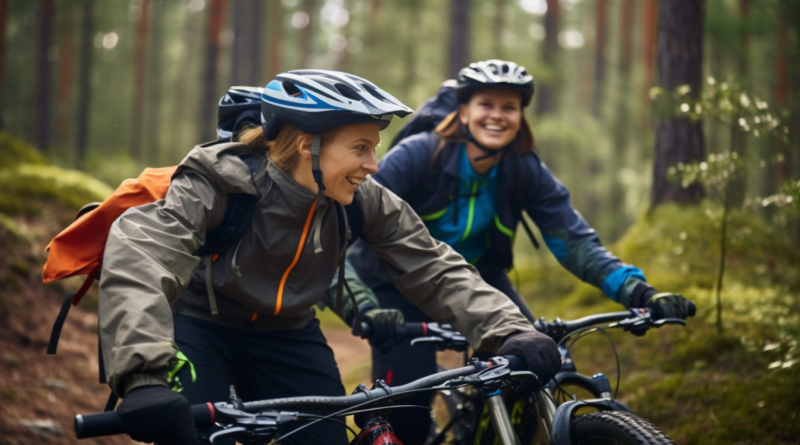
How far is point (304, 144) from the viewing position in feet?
10.3

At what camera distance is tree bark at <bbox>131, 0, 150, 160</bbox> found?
29553mm

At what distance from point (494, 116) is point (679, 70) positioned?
14.8ft

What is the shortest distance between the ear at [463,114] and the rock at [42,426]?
4191 mm

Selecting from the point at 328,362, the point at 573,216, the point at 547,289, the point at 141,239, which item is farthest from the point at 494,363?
the point at 547,289

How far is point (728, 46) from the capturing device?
1662 centimetres

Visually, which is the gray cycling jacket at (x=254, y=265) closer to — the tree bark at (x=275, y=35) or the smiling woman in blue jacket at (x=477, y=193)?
the smiling woman in blue jacket at (x=477, y=193)

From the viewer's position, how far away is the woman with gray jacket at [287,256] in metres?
2.71

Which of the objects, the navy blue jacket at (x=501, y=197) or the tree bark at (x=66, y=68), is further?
the tree bark at (x=66, y=68)

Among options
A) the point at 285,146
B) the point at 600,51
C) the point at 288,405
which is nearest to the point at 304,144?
the point at 285,146

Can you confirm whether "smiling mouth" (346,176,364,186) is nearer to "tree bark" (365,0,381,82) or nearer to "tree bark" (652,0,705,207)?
"tree bark" (652,0,705,207)

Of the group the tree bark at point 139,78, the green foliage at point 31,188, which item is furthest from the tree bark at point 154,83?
the green foliage at point 31,188

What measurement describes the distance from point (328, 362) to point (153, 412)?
62.6 inches

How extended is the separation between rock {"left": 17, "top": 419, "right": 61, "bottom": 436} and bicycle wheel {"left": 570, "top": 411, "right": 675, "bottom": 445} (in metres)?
4.75

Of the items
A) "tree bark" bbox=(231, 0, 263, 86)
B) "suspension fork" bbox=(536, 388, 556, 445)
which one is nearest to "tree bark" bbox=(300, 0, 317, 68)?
"tree bark" bbox=(231, 0, 263, 86)
